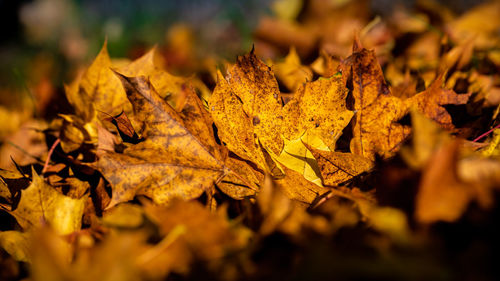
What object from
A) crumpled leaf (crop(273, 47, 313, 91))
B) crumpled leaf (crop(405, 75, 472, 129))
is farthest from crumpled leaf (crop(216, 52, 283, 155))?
crumpled leaf (crop(273, 47, 313, 91))

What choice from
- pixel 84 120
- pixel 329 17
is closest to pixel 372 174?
pixel 84 120

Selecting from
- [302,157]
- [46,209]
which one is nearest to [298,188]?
[302,157]

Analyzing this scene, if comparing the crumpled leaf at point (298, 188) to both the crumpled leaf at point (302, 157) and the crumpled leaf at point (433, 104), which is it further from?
the crumpled leaf at point (433, 104)

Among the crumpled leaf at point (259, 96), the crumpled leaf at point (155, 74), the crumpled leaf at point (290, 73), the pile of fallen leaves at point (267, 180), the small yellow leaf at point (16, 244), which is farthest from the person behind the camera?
the crumpled leaf at point (290, 73)

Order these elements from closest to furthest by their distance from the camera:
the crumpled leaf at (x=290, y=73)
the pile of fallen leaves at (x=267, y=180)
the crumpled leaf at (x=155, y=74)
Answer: the pile of fallen leaves at (x=267, y=180) < the crumpled leaf at (x=155, y=74) < the crumpled leaf at (x=290, y=73)

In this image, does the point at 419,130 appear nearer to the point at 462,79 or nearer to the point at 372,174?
the point at 372,174

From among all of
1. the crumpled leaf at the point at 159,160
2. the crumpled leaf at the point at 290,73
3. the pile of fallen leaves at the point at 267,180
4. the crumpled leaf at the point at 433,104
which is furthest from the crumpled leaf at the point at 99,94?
the crumpled leaf at the point at 433,104
